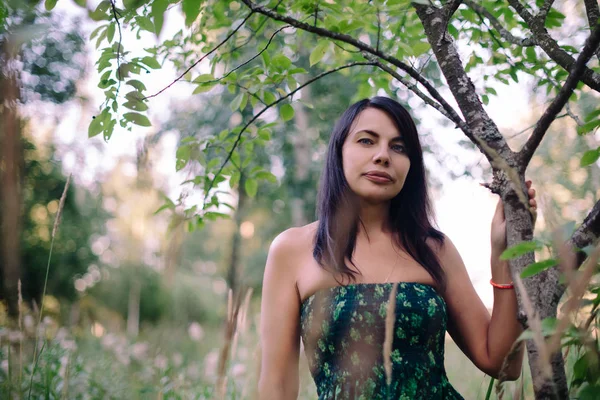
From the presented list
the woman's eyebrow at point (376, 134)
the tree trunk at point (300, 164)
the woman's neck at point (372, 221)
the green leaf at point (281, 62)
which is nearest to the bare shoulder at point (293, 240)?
the woman's neck at point (372, 221)

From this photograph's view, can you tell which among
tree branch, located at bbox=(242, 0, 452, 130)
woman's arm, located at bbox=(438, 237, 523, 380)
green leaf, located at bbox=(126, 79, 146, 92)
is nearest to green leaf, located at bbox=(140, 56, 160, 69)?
green leaf, located at bbox=(126, 79, 146, 92)

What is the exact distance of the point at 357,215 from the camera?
1.97 metres

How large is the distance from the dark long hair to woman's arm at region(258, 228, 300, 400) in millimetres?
150

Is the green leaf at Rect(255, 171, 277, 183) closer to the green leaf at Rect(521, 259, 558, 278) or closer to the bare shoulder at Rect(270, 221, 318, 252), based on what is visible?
the bare shoulder at Rect(270, 221, 318, 252)

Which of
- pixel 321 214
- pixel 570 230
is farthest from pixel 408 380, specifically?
pixel 570 230

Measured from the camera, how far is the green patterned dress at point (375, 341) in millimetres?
1615

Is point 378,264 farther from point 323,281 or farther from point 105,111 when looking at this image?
point 105,111

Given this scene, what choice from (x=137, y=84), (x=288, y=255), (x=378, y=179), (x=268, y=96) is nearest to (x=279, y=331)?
(x=288, y=255)

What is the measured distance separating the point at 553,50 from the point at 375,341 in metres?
1.04

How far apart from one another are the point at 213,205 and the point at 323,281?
79 cm

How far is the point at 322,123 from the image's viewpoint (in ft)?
26.3

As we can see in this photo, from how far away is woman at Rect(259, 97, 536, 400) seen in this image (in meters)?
1.63

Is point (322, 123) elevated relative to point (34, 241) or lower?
elevated

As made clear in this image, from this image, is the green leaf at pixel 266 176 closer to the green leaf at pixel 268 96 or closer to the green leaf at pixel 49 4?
the green leaf at pixel 268 96
